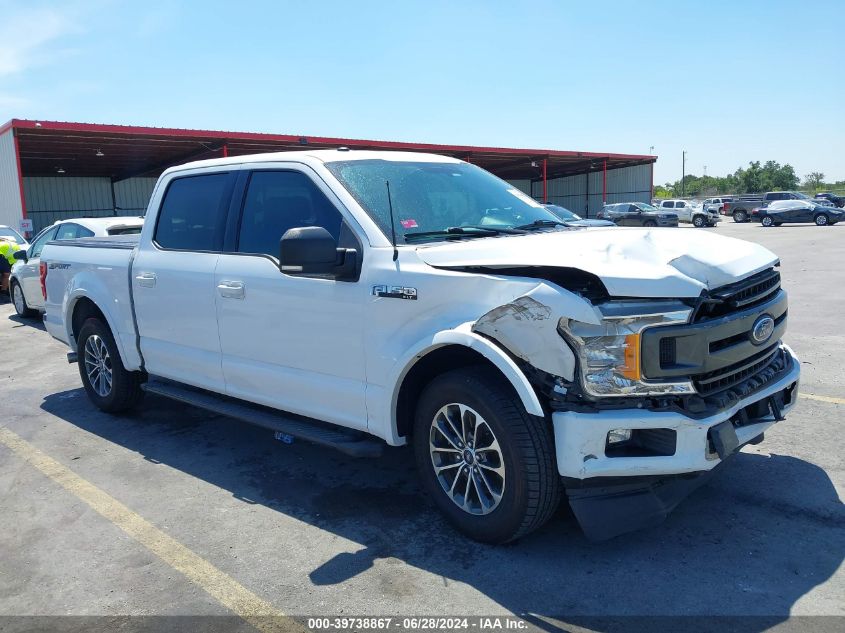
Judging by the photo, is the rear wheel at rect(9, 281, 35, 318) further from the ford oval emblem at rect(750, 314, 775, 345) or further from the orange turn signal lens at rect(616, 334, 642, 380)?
the ford oval emblem at rect(750, 314, 775, 345)

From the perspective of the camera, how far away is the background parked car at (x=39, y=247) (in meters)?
10.2

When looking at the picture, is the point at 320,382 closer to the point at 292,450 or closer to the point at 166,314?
the point at 292,450

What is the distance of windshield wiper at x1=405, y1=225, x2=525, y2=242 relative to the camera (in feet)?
13.1

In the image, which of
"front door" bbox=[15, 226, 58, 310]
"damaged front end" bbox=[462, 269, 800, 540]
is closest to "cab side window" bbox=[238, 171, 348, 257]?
"damaged front end" bbox=[462, 269, 800, 540]

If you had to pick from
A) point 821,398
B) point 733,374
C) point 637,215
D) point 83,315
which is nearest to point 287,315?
point 733,374

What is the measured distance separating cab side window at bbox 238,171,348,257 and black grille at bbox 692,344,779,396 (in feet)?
6.85

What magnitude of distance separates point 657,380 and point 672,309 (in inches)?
12.5

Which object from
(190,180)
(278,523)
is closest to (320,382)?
(278,523)

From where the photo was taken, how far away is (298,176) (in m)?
4.36

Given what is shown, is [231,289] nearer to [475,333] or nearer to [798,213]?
[475,333]

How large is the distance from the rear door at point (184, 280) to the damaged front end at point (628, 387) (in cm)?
232

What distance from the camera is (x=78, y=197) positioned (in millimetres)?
36531

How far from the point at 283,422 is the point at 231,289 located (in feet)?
3.01

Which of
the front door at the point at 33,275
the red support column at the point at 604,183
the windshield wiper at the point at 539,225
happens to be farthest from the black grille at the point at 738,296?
the red support column at the point at 604,183
